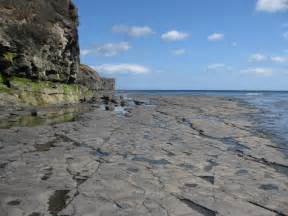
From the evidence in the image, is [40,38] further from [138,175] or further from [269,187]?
[269,187]

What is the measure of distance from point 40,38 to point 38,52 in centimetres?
188

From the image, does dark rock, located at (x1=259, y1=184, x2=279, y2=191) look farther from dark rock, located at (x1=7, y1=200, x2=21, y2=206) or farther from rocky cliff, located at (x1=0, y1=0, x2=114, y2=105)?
rocky cliff, located at (x1=0, y1=0, x2=114, y2=105)

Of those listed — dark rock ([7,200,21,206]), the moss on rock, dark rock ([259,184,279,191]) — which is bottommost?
dark rock ([259,184,279,191])

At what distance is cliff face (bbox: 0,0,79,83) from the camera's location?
33844 mm

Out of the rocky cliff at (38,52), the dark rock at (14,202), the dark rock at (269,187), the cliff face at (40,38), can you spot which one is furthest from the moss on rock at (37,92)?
the dark rock at (269,187)

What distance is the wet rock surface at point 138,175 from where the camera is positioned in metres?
7.06

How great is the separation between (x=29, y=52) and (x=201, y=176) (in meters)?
30.3

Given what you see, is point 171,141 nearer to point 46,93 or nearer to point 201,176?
point 201,176

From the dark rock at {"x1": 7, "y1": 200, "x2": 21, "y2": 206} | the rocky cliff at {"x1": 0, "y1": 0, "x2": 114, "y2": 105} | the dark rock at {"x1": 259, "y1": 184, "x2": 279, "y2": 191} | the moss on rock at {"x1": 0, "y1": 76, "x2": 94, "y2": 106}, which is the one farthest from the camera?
the rocky cliff at {"x1": 0, "y1": 0, "x2": 114, "y2": 105}

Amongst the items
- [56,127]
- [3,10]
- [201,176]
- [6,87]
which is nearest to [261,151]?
[201,176]

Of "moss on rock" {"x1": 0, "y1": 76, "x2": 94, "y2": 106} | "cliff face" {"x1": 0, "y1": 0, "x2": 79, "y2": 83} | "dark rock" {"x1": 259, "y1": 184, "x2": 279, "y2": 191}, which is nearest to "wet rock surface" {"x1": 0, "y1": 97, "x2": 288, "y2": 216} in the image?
"dark rock" {"x1": 259, "y1": 184, "x2": 279, "y2": 191}

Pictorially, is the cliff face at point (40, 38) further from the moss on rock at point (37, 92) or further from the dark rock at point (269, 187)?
the dark rock at point (269, 187)

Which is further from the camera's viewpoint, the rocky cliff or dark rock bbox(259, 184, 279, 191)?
the rocky cliff

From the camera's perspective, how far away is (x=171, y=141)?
1559cm
